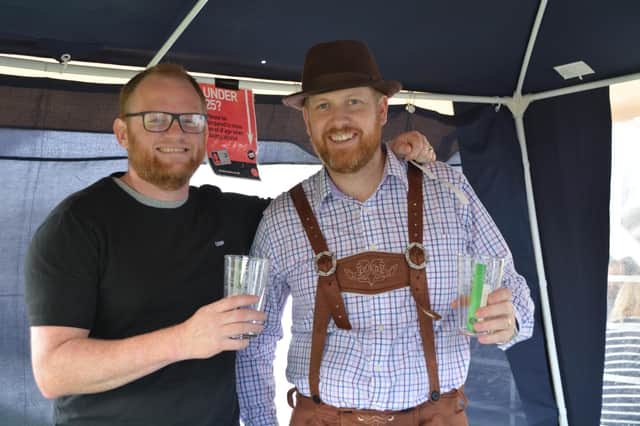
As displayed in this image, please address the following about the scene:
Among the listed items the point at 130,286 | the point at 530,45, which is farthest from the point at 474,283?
the point at 530,45

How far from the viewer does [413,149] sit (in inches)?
92.7

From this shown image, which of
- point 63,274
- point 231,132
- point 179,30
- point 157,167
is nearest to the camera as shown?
point 63,274

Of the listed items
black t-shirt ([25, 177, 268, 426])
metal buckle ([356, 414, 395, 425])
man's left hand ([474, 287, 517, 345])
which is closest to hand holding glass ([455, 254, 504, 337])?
man's left hand ([474, 287, 517, 345])

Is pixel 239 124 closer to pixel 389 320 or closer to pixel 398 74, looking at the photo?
pixel 398 74

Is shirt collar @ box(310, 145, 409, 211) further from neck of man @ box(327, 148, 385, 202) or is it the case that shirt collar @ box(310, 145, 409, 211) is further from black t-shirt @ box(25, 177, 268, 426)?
black t-shirt @ box(25, 177, 268, 426)

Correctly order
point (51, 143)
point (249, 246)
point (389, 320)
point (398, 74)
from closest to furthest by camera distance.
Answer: point (389, 320) → point (249, 246) → point (51, 143) → point (398, 74)

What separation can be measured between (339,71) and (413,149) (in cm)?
37

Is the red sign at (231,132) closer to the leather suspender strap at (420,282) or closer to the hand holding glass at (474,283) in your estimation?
the leather suspender strap at (420,282)

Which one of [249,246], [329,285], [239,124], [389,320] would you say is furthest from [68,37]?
[389,320]

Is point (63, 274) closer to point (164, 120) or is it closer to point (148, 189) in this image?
point (148, 189)

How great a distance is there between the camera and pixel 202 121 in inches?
80.4

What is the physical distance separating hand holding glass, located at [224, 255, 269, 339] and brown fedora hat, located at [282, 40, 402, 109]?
803 millimetres

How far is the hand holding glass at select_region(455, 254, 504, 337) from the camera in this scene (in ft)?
5.69

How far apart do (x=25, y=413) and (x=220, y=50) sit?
167 centimetres
